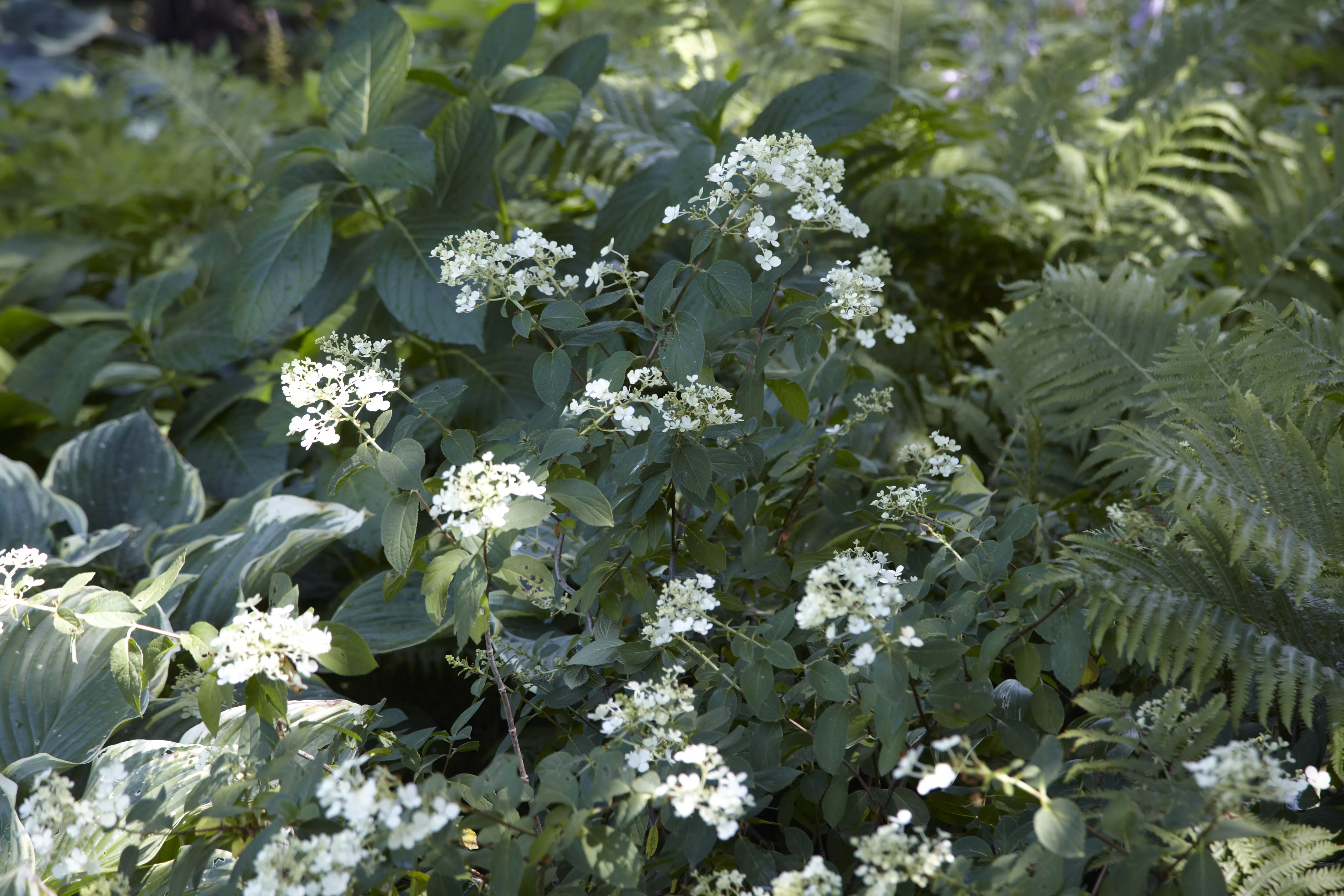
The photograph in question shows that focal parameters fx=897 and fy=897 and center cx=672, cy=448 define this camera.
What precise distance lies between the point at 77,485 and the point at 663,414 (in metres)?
1.39

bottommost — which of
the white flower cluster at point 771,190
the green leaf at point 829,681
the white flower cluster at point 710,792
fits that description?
the white flower cluster at point 710,792

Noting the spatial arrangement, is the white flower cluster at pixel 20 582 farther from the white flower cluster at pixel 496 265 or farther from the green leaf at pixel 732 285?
the green leaf at pixel 732 285

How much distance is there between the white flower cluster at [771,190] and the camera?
0.89 meters

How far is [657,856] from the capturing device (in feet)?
2.90

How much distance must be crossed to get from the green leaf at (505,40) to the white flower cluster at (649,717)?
135 cm

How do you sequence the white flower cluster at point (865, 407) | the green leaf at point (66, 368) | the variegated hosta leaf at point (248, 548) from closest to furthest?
the white flower cluster at point (865, 407)
the variegated hosta leaf at point (248, 548)
the green leaf at point (66, 368)

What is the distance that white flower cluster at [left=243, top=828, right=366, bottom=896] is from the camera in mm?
677

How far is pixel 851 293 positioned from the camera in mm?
959

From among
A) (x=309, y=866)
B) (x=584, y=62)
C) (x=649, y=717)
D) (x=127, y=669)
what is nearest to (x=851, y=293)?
(x=649, y=717)

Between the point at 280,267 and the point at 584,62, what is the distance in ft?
2.30

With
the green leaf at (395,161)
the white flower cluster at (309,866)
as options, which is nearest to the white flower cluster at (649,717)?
the white flower cluster at (309,866)

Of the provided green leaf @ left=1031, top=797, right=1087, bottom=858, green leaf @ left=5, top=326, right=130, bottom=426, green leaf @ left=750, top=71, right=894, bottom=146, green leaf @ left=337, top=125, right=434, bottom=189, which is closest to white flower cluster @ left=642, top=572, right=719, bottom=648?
green leaf @ left=1031, top=797, right=1087, bottom=858

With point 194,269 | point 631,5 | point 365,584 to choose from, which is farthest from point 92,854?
point 631,5

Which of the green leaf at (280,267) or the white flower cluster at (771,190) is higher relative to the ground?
the white flower cluster at (771,190)
